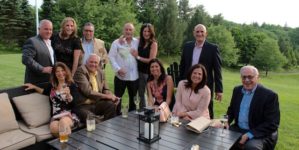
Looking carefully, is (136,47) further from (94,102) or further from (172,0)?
(172,0)

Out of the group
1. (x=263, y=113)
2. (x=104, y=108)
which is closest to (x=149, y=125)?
(x=263, y=113)

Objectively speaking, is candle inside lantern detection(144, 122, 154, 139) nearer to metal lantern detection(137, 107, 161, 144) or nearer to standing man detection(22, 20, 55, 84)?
metal lantern detection(137, 107, 161, 144)

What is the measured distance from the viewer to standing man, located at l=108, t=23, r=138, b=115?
4789mm

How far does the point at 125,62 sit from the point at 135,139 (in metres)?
2.26

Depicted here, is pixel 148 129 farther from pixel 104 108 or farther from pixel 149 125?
pixel 104 108

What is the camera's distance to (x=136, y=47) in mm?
4844

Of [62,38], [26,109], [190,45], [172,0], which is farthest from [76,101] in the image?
[172,0]

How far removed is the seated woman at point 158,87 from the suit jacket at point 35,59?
178 centimetres

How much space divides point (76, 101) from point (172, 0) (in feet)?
114

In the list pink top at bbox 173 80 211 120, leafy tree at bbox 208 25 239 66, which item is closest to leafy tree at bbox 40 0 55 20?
leafy tree at bbox 208 25 239 66

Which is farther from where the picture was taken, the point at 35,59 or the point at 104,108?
the point at 104,108

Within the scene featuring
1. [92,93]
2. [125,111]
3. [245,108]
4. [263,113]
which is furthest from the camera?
[92,93]

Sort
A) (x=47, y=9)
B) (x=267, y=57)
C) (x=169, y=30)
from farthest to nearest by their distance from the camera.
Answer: (x=267, y=57) < (x=169, y=30) < (x=47, y=9)

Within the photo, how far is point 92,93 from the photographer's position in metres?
4.29
